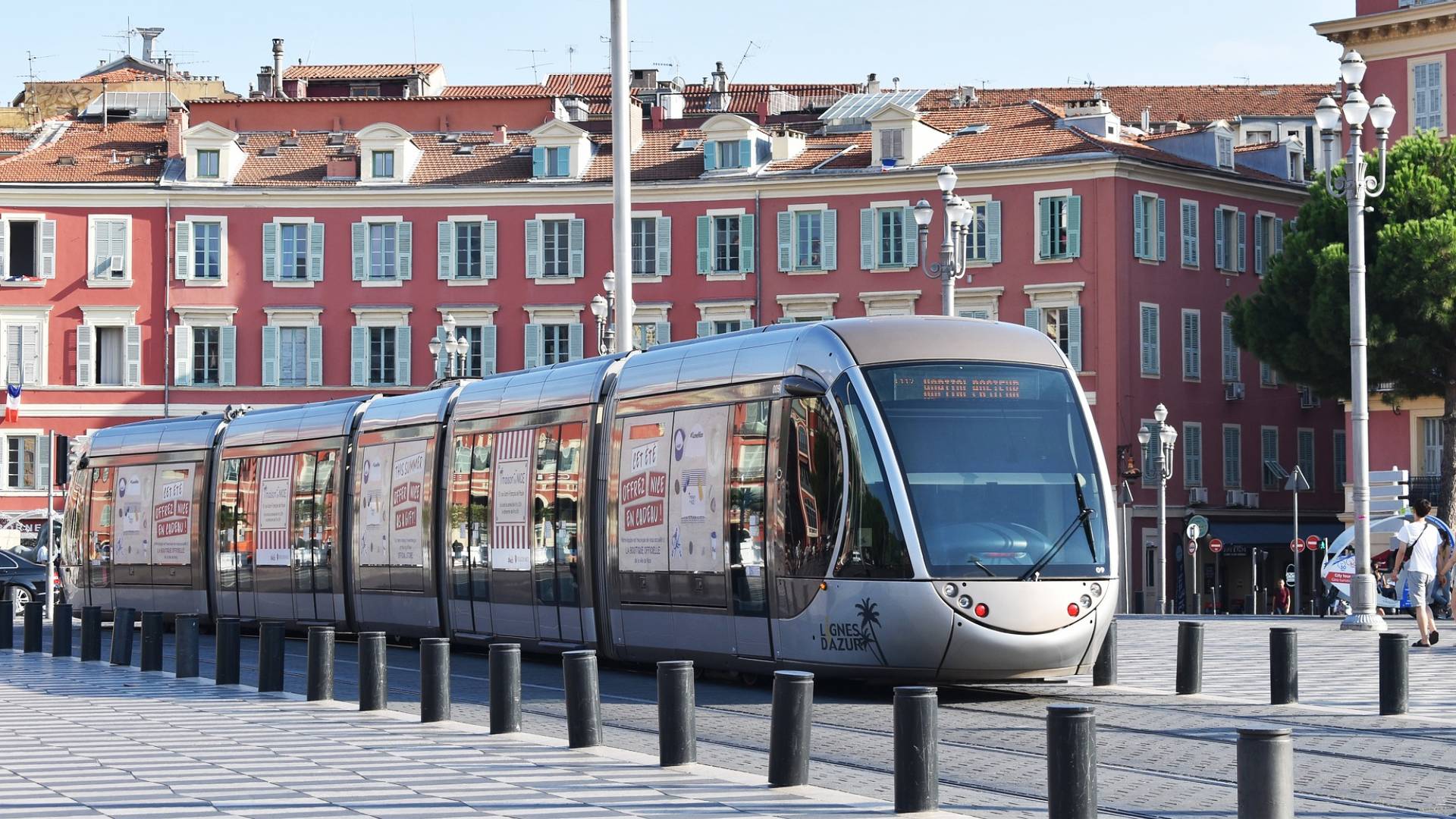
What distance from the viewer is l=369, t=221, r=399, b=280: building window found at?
217 ft

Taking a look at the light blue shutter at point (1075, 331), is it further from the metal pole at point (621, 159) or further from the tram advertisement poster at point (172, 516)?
the tram advertisement poster at point (172, 516)

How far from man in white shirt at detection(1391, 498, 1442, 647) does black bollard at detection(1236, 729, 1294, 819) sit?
15169mm

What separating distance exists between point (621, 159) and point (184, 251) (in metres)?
39.1

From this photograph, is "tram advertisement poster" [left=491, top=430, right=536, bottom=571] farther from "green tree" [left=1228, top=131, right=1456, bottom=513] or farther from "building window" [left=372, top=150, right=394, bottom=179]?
"building window" [left=372, top=150, right=394, bottom=179]

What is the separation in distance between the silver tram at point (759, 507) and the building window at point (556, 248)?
37.4m

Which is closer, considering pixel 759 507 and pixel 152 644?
pixel 759 507

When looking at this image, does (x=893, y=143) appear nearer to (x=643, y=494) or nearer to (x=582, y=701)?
(x=643, y=494)

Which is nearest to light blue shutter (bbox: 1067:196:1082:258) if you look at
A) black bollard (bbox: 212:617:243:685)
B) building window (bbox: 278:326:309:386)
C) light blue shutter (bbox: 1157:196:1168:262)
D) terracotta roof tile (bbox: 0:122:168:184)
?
light blue shutter (bbox: 1157:196:1168:262)

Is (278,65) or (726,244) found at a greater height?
(278,65)

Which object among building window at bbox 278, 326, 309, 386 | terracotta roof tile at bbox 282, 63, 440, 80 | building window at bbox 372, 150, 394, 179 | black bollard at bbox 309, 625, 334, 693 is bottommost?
black bollard at bbox 309, 625, 334, 693

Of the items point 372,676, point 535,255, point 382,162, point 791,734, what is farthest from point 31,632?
point 382,162

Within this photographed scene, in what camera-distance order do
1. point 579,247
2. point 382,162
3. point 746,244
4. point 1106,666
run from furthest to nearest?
1. point 382,162
2. point 579,247
3. point 746,244
4. point 1106,666

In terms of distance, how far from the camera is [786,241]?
6450cm

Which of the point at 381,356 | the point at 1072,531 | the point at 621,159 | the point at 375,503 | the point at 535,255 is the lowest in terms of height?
the point at 1072,531
